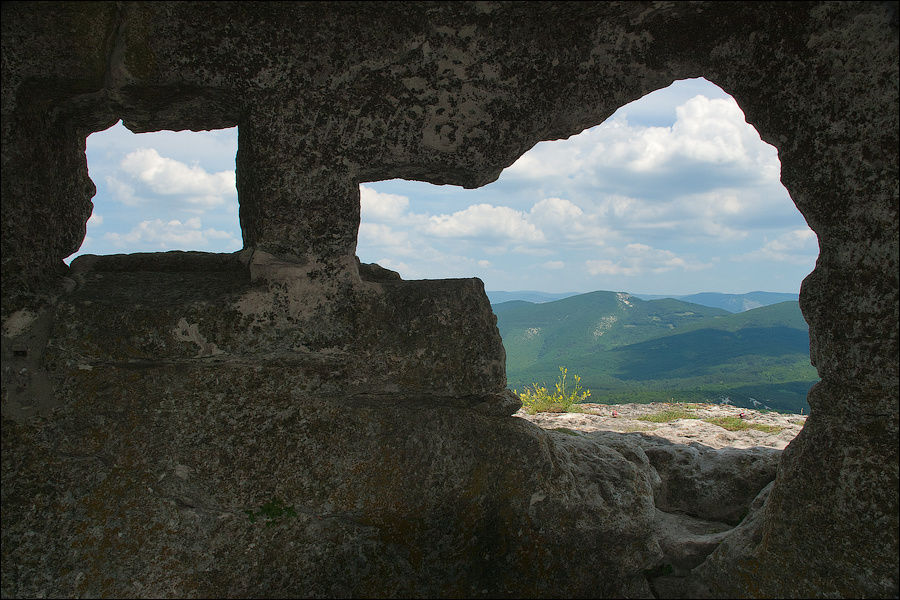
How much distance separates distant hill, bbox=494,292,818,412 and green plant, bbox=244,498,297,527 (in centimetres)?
2746

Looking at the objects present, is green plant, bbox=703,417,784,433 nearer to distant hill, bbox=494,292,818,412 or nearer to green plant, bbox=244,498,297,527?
green plant, bbox=244,498,297,527

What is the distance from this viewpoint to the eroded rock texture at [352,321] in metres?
2.66

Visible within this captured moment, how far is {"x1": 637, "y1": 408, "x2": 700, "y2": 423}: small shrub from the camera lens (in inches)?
320

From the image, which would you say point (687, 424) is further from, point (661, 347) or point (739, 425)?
point (661, 347)

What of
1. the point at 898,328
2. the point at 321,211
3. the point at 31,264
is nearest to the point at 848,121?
the point at 898,328

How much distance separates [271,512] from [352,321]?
100cm

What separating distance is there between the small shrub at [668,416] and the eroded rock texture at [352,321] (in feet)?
17.0

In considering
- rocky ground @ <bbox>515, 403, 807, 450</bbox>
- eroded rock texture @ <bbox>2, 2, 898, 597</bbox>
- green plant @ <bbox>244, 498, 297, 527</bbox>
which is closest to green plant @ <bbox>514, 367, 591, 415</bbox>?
rocky ground @ <bbox>515, 403, 807, 450</bbox>

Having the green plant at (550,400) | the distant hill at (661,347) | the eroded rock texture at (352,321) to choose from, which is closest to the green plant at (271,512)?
the eroded rock texture at (352,321)

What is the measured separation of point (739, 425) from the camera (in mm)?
7410

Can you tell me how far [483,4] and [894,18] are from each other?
74.2 inches

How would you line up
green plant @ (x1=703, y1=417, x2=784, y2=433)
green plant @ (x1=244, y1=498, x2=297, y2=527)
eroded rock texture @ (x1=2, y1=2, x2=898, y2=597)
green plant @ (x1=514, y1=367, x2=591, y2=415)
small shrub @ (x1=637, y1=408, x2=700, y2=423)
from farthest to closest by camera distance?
1. green plant @ (x1=514, y1=367, x2=591, y2=415)
2. small shrub @ (x1=637, y1=408, x2=700, y2=423)
3. green plant @ (x1=703, y1=417, x2=784, y2=433)
4. green plant @ (x1=244, y1=498, x2=297, y2=527)
5. eroded rock texture @ (x1=2, y1=2, x2=898, y2=597)

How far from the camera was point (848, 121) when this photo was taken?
2744 millimetres

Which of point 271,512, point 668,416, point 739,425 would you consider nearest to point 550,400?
point 668,416
